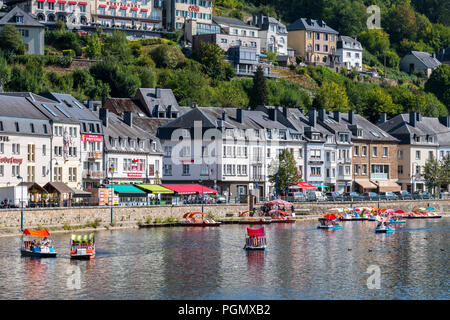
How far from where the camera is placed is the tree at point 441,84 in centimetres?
19300

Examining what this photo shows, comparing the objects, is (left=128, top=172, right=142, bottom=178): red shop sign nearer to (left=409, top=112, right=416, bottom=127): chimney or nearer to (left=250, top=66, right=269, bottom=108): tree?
(left=250, top=66, right=269, bottom=108): tree

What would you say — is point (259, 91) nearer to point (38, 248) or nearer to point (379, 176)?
point (379, 176)

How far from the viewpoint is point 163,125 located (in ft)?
403

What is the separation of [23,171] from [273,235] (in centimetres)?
2506

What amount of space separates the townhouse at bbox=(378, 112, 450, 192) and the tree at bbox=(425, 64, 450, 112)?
142ft

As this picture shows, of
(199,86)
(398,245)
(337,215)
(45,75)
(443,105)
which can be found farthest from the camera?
(443,105)

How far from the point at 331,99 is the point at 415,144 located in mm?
22052

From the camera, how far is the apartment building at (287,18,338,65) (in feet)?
635

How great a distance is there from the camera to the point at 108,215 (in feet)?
310

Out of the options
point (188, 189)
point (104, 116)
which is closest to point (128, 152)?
point (104, 116)

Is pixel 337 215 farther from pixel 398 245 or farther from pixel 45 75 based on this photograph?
pixel 45 75

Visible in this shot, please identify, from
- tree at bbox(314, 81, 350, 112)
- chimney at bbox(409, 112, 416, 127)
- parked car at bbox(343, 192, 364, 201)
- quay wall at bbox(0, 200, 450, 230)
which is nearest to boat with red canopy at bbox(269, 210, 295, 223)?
quay wall at bbox(0, 200, 450, 230)

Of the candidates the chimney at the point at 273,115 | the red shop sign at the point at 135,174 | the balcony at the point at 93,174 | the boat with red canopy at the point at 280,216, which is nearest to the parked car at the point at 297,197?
the boat with red canopy at the point at 280,216
